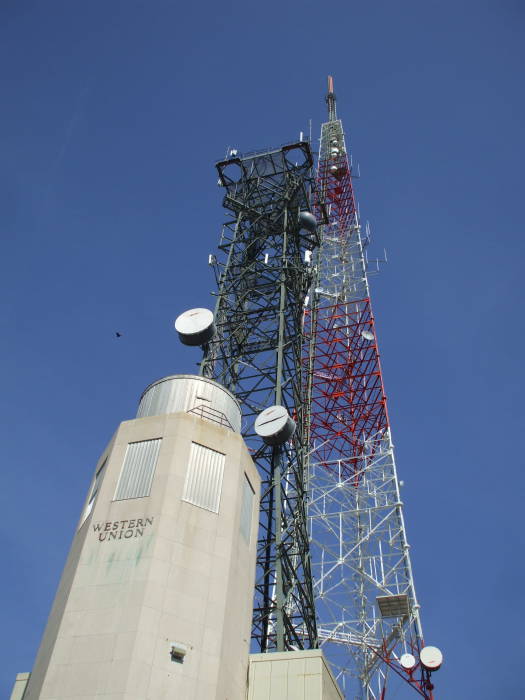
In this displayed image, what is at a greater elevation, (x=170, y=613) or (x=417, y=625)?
(x=417, y=625)

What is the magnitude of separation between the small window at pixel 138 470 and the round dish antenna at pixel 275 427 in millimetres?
5733

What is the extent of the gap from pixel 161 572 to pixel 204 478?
14.2 ft

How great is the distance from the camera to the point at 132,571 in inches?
968

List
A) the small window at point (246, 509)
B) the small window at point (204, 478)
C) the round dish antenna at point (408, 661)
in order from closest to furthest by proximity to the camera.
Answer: the small window at point (204, 478), the small window at point (246, 509), the round dish antenna at point (408, 661)

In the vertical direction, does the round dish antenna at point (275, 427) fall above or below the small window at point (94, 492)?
above

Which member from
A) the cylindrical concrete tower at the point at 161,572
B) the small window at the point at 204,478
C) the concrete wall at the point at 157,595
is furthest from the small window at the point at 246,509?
the small window at the point at 204,478

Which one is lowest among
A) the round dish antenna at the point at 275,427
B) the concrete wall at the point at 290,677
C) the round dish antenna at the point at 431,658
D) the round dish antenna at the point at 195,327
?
the concrete wall at the point at 290,677

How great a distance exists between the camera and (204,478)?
27.9m

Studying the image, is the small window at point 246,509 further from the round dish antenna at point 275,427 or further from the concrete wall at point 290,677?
the concrete wall at point 290,677

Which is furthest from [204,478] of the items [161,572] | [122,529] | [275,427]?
[275,427]

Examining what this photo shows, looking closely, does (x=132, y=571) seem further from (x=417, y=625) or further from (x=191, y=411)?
(x=417, y=625)

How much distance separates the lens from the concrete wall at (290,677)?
24359mm

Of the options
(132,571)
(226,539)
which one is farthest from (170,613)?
(226,539)

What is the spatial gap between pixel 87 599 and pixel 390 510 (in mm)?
26180
